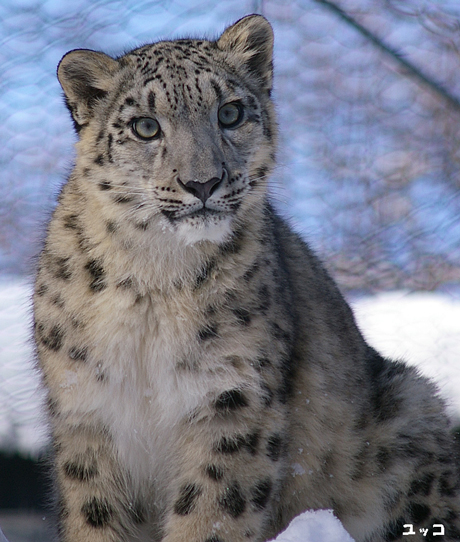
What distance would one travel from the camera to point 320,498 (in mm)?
2449

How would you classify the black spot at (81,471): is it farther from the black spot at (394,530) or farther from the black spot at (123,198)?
the black spot at (394,530)

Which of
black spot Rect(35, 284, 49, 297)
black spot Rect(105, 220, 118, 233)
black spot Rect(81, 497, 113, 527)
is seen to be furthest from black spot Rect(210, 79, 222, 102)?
black spot Rect(81, 497, 113, 527)

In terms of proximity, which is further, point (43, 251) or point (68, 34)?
point (68, 34)

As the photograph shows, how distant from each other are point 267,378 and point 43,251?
31.1 inches

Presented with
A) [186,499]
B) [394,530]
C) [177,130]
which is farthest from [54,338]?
[394,530]

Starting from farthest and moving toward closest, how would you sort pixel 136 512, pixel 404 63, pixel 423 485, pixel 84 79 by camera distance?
pixel 404 63, pixel 423 485, pixel 136 512, pixel 84 79

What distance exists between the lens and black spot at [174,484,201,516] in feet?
6.80

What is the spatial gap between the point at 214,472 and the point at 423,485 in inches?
35.3

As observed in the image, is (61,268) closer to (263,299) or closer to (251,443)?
(263,299)

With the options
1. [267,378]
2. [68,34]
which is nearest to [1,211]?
[68,34]

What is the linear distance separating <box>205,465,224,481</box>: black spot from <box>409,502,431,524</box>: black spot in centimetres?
87

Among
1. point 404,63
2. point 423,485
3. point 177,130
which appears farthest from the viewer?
point 404,63

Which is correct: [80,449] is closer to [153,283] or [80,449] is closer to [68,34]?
[153,283]

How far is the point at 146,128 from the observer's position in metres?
2.08
